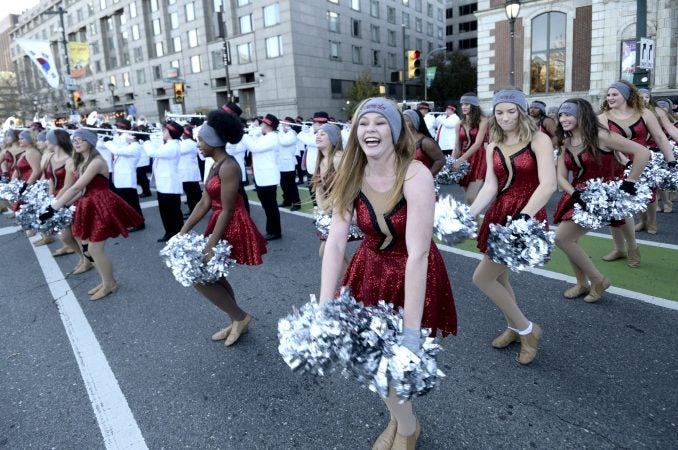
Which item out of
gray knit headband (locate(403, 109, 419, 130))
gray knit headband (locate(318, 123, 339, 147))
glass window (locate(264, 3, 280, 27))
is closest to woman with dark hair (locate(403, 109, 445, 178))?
gray knit headband (locate(403, 109, 419, 130))

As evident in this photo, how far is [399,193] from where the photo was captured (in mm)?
2217

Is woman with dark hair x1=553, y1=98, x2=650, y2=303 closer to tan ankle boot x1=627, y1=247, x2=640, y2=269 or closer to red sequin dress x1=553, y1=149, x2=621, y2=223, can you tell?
red sequin dress x1=553, y1=149, x2=621, y2=223

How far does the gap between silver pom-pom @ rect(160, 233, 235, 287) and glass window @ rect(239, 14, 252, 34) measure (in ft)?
148

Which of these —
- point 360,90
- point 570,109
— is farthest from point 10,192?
point 360,90

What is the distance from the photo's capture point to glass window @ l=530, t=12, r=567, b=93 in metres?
23.6

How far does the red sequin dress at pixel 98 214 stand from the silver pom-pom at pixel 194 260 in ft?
6.50

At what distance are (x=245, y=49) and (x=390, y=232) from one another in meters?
46.7

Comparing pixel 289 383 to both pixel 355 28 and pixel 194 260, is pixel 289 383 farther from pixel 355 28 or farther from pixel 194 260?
pixel 355 28

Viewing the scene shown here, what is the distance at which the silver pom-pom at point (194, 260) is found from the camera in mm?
3670

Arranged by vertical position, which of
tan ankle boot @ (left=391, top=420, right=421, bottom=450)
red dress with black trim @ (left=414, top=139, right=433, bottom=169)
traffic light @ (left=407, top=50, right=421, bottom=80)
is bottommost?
tan ankle boot @ (left=391, top=420, right=421, bottom=450)

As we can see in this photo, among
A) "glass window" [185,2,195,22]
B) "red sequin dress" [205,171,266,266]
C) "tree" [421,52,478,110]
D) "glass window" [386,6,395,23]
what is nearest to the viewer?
"red sequin dress" [205,171,266,266]

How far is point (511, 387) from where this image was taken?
3.09 m

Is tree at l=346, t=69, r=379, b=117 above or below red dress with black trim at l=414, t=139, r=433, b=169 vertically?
above

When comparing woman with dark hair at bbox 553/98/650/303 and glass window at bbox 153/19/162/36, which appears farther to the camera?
glass window at bbox 153/19/162/36
